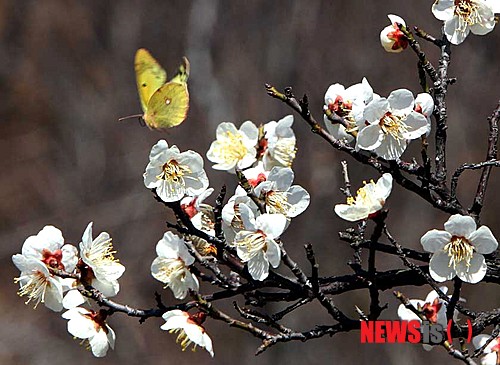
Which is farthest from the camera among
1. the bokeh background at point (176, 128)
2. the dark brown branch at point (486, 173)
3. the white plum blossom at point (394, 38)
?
the bokeh background at point (176, 128)

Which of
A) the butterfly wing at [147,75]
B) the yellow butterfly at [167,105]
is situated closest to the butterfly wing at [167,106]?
the yellow butterfly at [167,105]

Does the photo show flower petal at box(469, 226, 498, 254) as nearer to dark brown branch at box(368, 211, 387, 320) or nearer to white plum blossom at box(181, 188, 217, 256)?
dark brown branch at box(368, 211, 387, 320)

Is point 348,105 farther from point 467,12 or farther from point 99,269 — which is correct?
point 99,269

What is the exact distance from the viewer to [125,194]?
4637 millimetres

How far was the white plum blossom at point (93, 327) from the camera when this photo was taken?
1.15m

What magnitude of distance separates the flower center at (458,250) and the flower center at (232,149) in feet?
1.18

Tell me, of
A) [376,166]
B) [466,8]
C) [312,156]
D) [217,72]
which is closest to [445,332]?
[376,166]

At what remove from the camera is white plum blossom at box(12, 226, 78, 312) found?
111 centimetres

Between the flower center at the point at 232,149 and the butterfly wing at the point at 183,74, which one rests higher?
the butterfly wing at the point at 183,74

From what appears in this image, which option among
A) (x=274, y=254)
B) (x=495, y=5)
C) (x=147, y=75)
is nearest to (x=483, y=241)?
(x=274, y=254)

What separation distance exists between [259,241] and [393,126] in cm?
23

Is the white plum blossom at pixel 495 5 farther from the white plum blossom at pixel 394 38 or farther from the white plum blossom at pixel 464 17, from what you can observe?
the white plum blossom at pixel 394 38

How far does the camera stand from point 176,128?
14.6 feet

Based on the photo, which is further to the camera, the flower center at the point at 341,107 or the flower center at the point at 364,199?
the flower center at the point at 341,107
